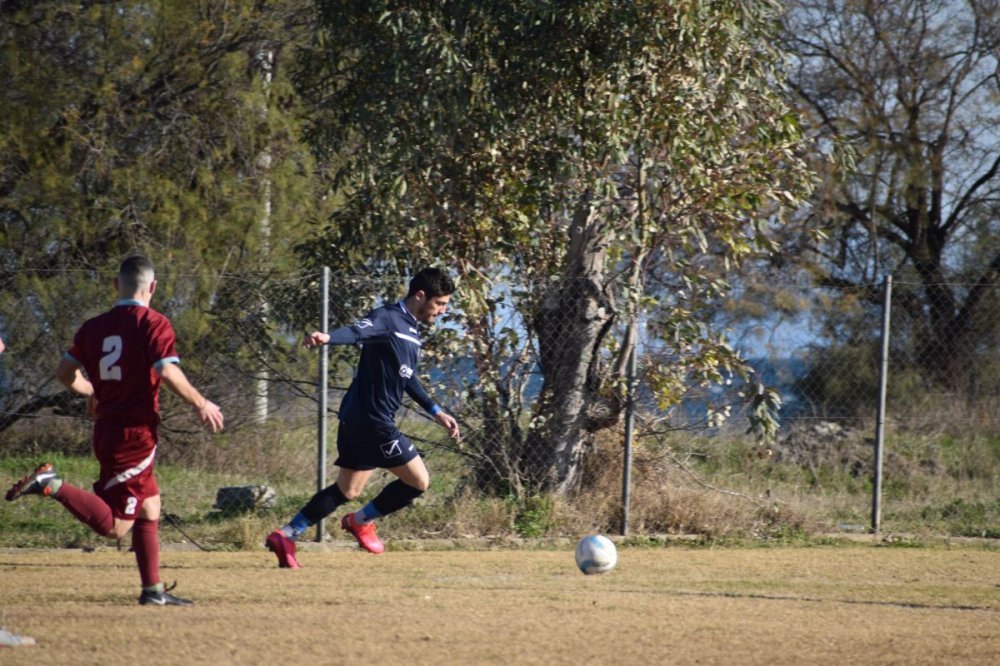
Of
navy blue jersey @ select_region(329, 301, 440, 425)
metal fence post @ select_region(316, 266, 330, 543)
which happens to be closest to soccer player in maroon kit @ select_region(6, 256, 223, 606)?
navy blue jersey @ select_region(329, 301, 440, 425)

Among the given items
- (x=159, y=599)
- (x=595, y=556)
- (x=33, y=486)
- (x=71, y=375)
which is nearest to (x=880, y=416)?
(x=595, y=556)

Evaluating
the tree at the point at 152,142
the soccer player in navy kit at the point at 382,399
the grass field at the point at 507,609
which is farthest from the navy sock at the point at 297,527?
the tree at the point at 152,142

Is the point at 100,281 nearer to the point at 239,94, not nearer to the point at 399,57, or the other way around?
the point at 239,94

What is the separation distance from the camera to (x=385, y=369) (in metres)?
7.88

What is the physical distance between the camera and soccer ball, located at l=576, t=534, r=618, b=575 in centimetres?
802

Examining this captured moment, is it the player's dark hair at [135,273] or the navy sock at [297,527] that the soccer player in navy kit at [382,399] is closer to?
the navy sock at [297,527]

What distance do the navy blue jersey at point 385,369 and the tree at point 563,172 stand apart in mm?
2317

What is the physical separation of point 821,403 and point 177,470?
7.05m

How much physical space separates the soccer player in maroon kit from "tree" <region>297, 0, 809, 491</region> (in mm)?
4043

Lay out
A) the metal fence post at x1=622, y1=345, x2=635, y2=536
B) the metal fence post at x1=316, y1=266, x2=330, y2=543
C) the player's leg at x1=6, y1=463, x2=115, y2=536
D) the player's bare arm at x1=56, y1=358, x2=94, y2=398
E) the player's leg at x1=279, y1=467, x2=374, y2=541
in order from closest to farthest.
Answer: the player's leg at x1=6, y1=463, x2=115, y2=536 < the player's bare arm at x1=56, y1=358, x2=94, y2=398 < the player's leg at x1=279, y1=467, x2=374, y2=541 < the metal fence post at x1=316, y1=266, x2=330, y2=543 < the metal fence post at x1=622, y1=345, x2=635, y2=536

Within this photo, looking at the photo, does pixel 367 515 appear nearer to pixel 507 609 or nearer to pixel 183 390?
pixel 507 609

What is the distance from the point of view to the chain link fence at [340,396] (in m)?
10.6

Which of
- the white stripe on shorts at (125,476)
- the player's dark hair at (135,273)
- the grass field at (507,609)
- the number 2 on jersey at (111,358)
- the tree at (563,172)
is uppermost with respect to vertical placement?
the tree at (563,172)

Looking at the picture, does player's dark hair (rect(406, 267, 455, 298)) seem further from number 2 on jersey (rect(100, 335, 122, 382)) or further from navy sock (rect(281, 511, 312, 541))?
number 2 on jersey (rect(100, 335, 122, 382))
